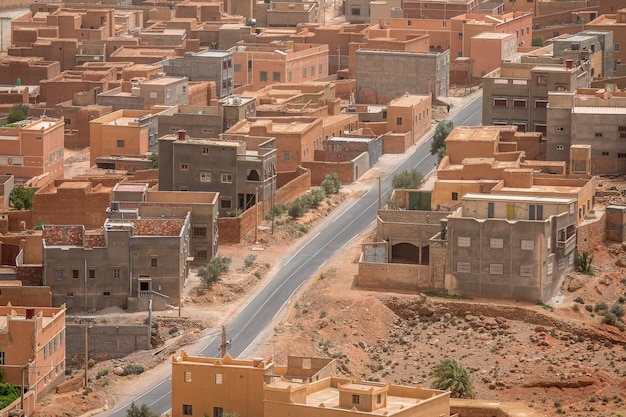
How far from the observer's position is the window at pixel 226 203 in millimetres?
110350

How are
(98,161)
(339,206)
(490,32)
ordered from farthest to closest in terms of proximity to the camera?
(490,32) → (98,161) → (339,206)

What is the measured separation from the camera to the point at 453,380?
295ft

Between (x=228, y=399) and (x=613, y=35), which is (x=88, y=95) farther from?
(x=228, y=399)

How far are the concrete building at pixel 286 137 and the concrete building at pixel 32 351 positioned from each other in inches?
988

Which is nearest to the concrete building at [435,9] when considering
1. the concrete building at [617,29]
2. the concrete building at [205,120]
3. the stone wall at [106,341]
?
the concrete building at [617,29]

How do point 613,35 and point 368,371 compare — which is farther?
point 613,35

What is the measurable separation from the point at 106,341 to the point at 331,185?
22.7m

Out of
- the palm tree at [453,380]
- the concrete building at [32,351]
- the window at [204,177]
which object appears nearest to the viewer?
the palm tree at [453,380]

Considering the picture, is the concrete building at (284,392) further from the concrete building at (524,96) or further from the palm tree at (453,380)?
the concrete building at (524,96)

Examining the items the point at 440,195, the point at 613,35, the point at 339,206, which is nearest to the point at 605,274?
the point at 440,195

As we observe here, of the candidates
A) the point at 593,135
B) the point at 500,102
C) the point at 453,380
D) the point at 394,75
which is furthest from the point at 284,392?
the point at 394,75

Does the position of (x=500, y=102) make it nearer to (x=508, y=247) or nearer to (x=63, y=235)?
(x=508, y=247)

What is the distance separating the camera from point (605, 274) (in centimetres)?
10294

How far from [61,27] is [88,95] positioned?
22225 millimetres
